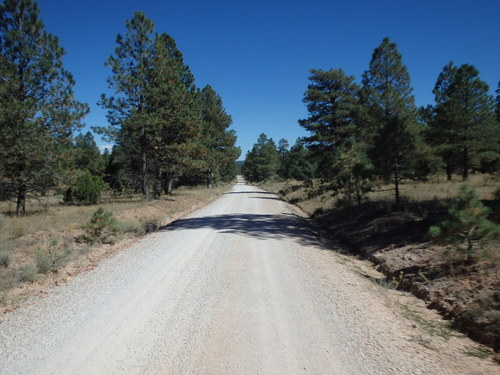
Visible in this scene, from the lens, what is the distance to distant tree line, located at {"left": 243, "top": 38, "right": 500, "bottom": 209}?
10.9m

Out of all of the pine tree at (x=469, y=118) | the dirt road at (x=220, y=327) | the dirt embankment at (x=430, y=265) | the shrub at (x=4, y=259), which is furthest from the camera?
the pine tree at (x=469, y=118)

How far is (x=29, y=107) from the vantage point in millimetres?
13336

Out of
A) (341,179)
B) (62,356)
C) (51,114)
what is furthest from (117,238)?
(341,179)

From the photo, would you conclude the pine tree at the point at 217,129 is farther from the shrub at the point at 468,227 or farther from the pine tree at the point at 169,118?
the shrub at the point at 468,227

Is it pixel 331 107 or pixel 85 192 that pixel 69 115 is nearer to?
pixel 85 192

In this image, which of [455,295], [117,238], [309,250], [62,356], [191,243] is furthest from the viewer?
[117,238]

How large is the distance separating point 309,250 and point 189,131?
1624 centimetres

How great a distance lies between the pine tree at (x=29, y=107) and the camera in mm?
13320

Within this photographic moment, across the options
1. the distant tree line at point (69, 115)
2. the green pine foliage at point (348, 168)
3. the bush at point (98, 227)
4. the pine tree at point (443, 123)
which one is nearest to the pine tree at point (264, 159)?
the distant tree line at point (69, 115)

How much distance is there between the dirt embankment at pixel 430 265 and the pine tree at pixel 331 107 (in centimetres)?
1186

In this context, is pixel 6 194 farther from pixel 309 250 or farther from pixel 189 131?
pixel 309 250

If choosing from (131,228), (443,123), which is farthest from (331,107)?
(131,228)

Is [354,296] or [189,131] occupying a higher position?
[189,131]

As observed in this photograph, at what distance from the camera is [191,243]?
892 cm
